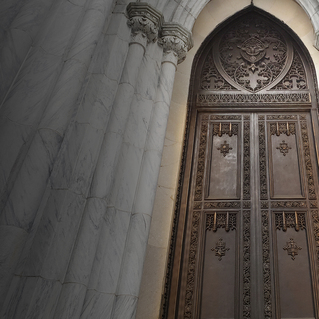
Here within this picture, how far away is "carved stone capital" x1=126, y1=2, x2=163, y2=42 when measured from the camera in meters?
4.62

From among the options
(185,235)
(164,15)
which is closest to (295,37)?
(164,15)

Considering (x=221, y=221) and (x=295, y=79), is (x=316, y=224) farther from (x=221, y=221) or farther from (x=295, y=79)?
(x=295, y=79)

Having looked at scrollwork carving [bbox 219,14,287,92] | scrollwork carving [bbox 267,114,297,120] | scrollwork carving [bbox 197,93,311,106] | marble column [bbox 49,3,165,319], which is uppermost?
scrollwork carving [bbox 219,14,287,92]

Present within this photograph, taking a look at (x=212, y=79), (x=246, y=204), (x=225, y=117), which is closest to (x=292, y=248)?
(x=246, y=204)

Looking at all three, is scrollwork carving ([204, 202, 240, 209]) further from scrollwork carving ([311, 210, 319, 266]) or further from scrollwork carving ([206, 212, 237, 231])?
scrollwork carving ([311, 210, 319, 266])

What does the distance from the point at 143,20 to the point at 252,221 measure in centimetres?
283

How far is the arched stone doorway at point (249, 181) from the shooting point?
4.12 metres

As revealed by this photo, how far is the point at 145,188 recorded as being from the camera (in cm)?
379

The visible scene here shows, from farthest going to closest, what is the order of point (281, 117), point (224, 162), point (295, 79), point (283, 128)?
1. point (295, 79)
2. point (281, 117)
3. point (283, 128)
4. point (224, 162)

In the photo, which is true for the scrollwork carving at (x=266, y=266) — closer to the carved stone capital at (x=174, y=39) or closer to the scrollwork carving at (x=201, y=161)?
the scrollwork carving at (x=201, y=161)

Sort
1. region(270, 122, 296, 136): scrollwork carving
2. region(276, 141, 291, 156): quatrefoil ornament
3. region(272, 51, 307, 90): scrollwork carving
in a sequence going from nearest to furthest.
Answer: region(276, 141, 291, 156): quatrefoil ornament → region(270, 122, 296, 136): scrollwork carving → region(272, 51, 307, 90): scrollwork carving

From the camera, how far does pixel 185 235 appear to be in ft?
14.9

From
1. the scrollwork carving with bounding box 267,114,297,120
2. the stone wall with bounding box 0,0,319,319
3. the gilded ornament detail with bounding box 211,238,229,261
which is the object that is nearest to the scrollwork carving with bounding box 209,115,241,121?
the scrollwork carving with bounding box 267,114,297,120

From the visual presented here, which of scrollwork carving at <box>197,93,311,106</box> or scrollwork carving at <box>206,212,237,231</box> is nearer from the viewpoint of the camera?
scrollwork carving at <box>206,212,237,231</box>
